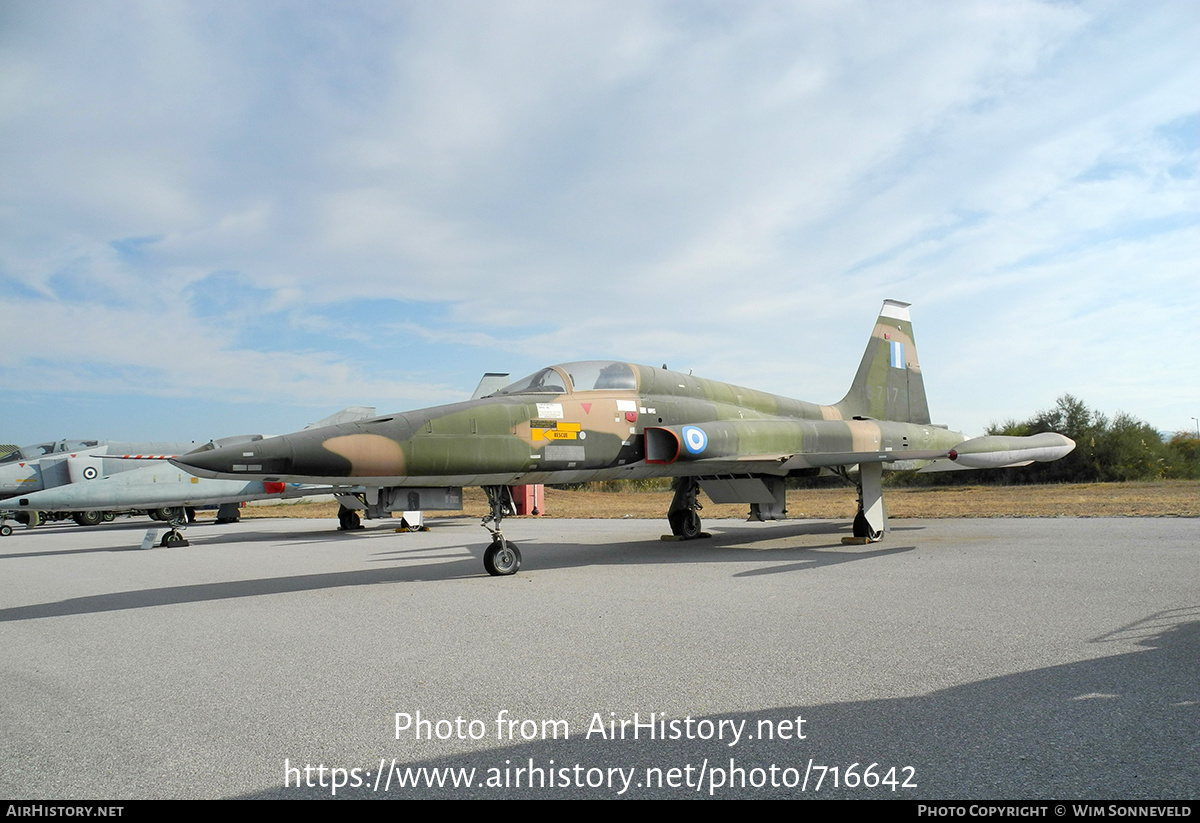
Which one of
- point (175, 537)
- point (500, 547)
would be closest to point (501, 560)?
point (500, 547)

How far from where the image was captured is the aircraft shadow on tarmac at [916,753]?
262 cm

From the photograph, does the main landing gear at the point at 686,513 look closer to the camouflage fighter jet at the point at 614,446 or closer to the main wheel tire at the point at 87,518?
the camouflage fighter jet at the point at 614,446

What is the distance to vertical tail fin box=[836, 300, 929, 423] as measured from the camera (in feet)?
48.5

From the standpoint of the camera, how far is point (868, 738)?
305cm

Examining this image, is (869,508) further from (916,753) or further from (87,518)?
(87,518)

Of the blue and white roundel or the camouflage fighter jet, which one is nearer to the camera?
the camouflage fighter jet

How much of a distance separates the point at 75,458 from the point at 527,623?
78.1ft

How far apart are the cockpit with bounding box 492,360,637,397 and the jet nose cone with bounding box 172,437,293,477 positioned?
2846mm

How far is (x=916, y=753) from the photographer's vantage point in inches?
113

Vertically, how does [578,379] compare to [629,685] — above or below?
above

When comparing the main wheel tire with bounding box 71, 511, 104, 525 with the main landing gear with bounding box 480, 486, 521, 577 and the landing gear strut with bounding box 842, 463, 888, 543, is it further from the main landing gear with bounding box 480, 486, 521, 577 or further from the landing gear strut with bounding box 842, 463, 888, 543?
the landing gear strut with bounding box 842, 463, 888, 543

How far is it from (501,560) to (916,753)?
6492mm

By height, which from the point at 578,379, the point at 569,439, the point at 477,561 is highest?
the point at 578,379

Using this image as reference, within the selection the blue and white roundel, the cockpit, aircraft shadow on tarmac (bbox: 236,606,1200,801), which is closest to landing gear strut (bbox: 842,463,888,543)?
the blue and white roundel
